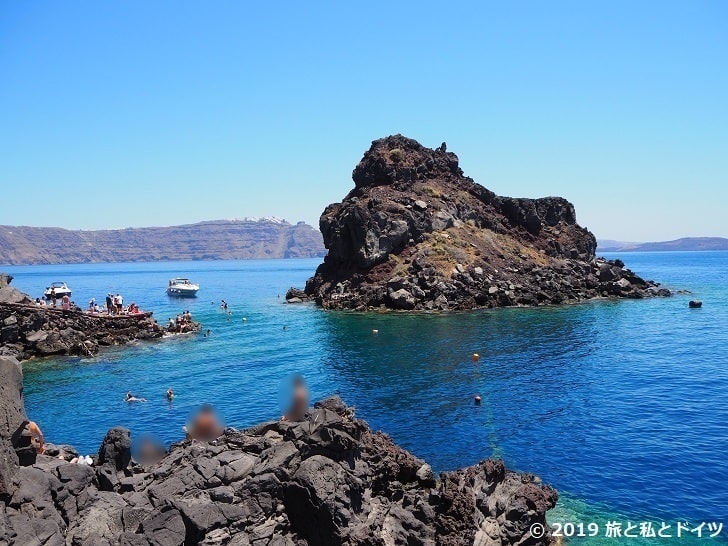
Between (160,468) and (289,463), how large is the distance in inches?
186

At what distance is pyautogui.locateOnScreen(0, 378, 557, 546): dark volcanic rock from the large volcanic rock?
206 ft

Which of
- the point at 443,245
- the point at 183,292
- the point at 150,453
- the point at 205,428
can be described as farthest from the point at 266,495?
the point at 183,292

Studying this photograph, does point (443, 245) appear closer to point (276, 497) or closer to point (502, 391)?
point (502, 391)

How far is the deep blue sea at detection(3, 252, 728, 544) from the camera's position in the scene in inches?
1075

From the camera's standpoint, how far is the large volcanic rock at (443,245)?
8725 cm

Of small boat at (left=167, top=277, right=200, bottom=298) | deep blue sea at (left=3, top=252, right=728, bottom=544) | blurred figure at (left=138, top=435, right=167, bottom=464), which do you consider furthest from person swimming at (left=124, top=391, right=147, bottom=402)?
small boat at (left=167, top=277, right=200, bottom=298)

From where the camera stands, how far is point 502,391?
42.0m

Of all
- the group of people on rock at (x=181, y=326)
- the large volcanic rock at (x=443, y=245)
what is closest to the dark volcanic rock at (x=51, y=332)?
the group of people on rock at (x=181, y=326)

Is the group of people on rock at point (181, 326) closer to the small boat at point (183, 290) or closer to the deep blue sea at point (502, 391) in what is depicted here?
the deep blue sea at point (502, 391)

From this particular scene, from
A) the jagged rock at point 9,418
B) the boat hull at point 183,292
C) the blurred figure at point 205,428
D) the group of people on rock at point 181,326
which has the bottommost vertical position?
the group of people on rock at point 181,326

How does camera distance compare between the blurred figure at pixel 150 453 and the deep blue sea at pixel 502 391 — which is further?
the deep blue sea at pixel 502 391

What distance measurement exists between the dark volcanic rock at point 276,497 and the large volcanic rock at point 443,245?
62.7 metres

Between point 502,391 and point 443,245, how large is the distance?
53227 millimetres

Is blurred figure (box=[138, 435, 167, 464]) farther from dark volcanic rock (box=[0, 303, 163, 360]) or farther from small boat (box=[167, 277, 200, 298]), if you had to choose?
small boat (box=[167, 277, 200, 298])
